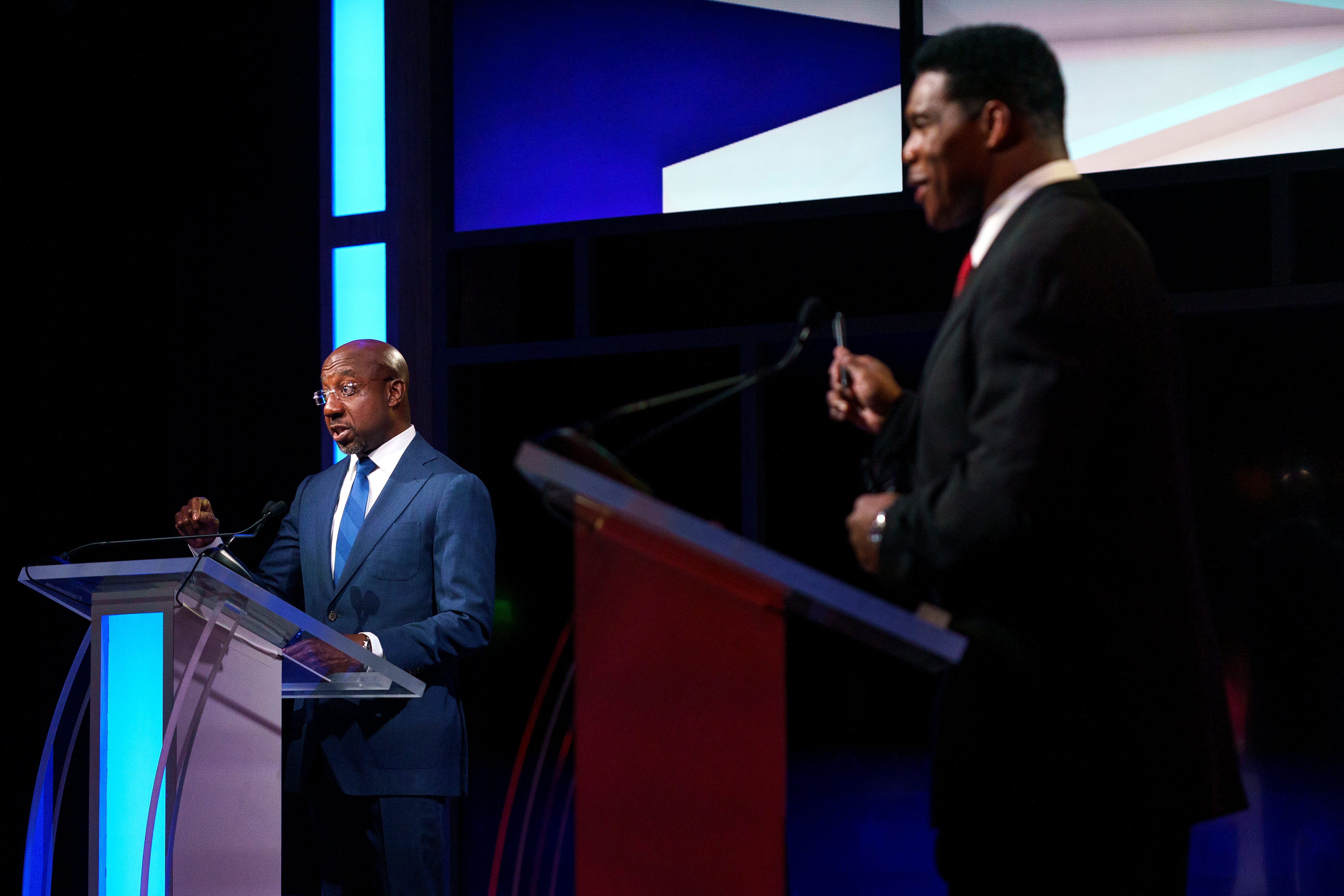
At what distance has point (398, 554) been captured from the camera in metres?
2.93

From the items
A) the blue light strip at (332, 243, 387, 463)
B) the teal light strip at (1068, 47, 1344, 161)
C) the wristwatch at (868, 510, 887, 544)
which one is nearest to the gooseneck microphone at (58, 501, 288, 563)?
the wristwatch at (868, 510, 887, 544)

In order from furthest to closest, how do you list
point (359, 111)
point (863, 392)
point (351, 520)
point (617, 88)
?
point (359, 111)
point (617, 88)
point (351, 520)
point (863, 392)

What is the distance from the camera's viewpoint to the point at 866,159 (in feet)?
13.1

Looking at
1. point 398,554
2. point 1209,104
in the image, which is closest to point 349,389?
point 398,554

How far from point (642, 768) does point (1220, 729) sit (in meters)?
0.64

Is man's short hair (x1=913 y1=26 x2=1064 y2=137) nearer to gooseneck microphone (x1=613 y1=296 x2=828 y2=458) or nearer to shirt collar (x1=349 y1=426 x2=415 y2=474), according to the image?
gooseneck microphone (x1=613 y1=296 x2=828 y2=458)

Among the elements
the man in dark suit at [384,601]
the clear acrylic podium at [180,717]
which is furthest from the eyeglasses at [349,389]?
the clear acrylic podium at [180,717]

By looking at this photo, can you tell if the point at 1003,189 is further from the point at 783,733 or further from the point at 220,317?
the point at 220,317

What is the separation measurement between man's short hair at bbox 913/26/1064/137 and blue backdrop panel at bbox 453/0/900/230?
2.57m

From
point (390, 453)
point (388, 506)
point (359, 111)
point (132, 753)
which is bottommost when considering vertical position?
point (132, 753)

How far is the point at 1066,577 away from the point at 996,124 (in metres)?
0.57

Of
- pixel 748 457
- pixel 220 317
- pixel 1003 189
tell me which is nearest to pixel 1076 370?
pixel 1003 189

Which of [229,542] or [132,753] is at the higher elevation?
[229,542]

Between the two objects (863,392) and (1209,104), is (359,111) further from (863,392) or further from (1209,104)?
(863,392)
